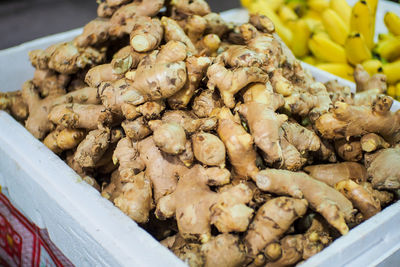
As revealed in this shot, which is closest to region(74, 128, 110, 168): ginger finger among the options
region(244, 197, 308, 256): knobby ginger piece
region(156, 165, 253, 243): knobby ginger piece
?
region(156, 165, 253, 243): knobby ginger piece

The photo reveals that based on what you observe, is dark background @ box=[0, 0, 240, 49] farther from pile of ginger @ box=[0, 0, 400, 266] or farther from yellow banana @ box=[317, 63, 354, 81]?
pile of ginger @ box=[0, 0, 400, 266]

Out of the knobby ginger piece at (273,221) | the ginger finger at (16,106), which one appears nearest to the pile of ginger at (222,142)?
the knobby ginger piece at (273,221)

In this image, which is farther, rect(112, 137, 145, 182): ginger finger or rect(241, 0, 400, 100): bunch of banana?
rect(241, 0, 400, 100): bunch of banana

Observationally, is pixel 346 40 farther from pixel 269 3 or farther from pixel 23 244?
pixel 23 244

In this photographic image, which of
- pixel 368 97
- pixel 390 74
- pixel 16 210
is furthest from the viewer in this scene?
pixel 390 74

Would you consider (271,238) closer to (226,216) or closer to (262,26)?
(226,216)

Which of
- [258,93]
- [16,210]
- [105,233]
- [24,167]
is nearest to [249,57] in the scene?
[258,93]

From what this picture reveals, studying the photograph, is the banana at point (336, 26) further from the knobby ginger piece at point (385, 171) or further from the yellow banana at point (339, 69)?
the knobby ginger piece at point (385, 171)
